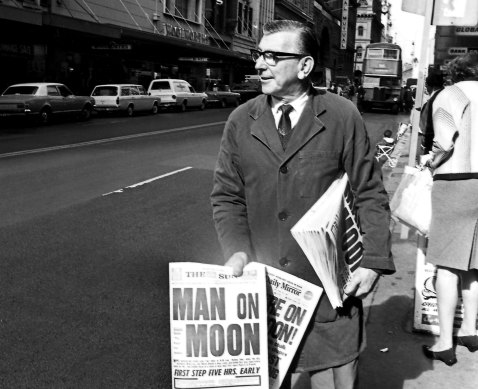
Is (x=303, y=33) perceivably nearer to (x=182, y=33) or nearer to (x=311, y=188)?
(x=311, y=188)

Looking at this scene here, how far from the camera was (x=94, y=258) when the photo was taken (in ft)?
20.5

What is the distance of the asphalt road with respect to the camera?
3990 mm

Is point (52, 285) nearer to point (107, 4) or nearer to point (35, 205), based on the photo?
point (35, 205)

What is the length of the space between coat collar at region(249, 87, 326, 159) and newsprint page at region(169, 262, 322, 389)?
49 centimetres

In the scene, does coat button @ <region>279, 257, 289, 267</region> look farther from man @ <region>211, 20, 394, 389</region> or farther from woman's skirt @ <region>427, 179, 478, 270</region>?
woman's skirt @ <region>427, 179, 478, 270</region>

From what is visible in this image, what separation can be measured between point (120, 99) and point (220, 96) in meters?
12.9

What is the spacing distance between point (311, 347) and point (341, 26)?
4019 inches

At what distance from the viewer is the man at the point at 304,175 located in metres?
2.48

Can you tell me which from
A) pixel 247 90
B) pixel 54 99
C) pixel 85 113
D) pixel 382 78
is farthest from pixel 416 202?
pixel 247 90

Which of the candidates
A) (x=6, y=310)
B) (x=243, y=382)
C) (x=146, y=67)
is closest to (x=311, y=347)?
→ (x=243, y=382)

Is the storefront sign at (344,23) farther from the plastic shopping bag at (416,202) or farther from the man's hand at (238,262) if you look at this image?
the man's hand at (238,262)

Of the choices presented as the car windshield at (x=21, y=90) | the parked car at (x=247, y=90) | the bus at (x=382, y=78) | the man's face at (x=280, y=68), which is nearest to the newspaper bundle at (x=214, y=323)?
the man's face at (x=280, y=68)

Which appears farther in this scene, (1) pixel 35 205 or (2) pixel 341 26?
(2) pixel 341 26

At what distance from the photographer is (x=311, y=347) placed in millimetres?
2533
